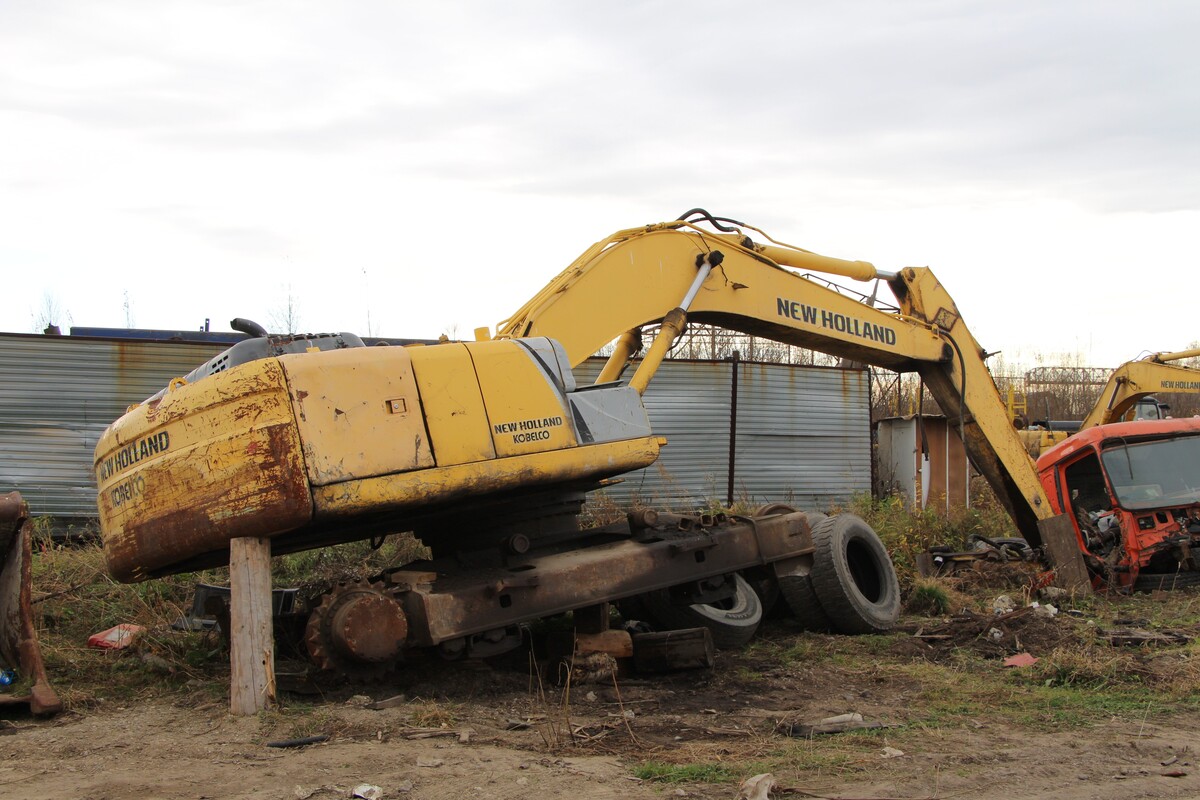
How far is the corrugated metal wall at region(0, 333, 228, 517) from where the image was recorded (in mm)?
12477

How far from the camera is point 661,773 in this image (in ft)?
15.4

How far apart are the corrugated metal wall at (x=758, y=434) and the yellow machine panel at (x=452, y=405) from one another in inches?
316

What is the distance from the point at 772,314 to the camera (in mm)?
9000

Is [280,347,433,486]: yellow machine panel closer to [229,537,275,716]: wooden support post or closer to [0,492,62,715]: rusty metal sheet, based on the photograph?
[229,537,275,716]: wooden support post

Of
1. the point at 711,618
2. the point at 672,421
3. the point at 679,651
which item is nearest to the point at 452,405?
the point at 679,651

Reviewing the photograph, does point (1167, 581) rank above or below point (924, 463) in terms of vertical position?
below

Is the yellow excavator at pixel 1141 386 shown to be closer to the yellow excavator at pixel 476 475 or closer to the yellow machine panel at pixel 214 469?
the yellow excavator at pixel 476 475

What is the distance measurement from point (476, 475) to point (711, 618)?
256 cm

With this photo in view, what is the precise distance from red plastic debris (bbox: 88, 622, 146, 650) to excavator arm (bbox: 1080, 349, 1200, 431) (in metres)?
13.2

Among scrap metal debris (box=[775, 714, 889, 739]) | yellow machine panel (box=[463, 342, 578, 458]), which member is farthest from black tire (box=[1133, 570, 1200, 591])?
yellow machine panel (box=[463, 342, 578, 458])

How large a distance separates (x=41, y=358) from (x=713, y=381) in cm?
842

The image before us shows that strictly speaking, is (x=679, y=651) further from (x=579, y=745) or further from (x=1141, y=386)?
(x=1141, y=386)

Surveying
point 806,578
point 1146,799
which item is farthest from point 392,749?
point 806,578

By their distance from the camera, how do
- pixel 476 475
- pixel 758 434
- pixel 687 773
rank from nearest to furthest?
pixel 687 773
pixel 476 475
pixel 758 434
